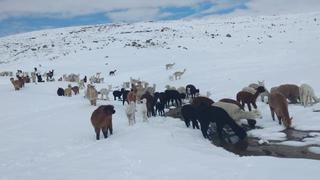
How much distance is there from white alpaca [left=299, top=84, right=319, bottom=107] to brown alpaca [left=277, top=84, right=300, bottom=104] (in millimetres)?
726

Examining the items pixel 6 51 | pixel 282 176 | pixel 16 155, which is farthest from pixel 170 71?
pixel 6 51

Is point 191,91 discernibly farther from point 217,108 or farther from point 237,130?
point 237,130

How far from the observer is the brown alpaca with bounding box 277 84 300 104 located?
21.9 meters

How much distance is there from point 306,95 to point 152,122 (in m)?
6.78

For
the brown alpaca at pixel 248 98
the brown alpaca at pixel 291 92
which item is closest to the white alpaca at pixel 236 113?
the brown alpaca at pixel 248 98

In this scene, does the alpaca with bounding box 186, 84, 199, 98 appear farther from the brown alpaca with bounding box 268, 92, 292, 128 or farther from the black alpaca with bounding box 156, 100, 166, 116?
the brown alpaca with bounding box 268, 92, 292, 128

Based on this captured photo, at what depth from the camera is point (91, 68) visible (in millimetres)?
49688

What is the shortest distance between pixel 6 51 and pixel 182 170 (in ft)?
231

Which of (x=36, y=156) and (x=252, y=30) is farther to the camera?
(x=252, y=30)

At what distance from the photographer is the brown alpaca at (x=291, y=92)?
21906 millimetres

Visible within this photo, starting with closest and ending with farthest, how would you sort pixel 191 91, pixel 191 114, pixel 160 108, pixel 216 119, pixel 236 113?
pixel 216 119, pixel 236 113, pixel 191 114, pixel 160 108, pixel 191 91

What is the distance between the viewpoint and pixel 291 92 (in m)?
22.0

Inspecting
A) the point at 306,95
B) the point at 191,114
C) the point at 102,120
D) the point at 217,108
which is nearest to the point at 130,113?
the point at 102,120

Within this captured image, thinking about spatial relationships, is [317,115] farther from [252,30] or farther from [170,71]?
[252,30]
